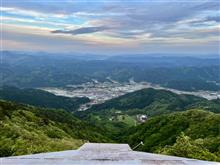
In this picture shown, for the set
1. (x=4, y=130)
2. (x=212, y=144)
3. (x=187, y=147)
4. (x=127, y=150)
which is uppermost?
(x=127, y=150)

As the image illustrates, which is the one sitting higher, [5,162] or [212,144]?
[5,162]

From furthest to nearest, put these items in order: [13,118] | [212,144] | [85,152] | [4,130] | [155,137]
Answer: [155,137] → [13,118] → [212,144] → [4,130] → [85,152]

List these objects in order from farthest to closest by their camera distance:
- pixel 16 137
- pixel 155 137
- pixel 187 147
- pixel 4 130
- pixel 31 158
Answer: pixel 155 137, pixel 4 130, pixel 16 137, pixel 187 147, pixel 31 158

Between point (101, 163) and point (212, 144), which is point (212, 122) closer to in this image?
point (212, 144)

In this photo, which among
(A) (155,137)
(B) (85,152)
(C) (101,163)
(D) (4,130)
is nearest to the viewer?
(C) (101,163)

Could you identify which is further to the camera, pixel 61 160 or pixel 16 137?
pixel 16 137

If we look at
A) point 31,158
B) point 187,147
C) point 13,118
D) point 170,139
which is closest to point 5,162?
point 31,158

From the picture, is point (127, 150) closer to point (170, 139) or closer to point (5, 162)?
point (5, 162)

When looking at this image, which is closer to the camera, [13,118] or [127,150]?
[127,150]

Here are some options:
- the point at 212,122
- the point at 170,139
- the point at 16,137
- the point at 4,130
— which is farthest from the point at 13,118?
the point at 212,122
